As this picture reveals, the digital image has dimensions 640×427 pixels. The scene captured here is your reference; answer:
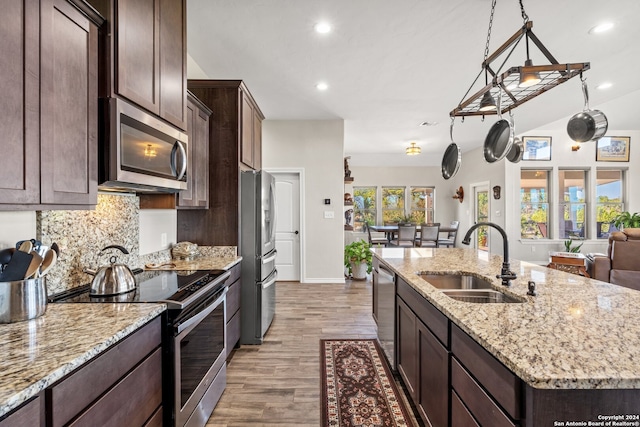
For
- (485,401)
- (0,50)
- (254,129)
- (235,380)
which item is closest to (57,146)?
(0,50)

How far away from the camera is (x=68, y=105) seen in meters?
1.17

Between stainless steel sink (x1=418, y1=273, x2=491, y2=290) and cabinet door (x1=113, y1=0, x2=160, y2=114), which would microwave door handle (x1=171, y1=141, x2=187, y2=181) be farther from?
stainless steel sink (x1=418, y1=273, x2=491, y2=290)

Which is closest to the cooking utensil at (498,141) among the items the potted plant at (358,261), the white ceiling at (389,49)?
the white ceiling at (389,49)

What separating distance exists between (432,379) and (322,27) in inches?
107

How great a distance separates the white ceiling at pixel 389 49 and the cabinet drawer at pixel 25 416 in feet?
8.46

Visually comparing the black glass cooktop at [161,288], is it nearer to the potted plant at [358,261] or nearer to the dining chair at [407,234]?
the potted plant at [358,261]

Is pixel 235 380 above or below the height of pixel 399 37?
below

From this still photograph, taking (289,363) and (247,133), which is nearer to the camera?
(289,363)

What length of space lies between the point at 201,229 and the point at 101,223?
1.10 m

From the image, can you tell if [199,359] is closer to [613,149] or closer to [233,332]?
[233,332]

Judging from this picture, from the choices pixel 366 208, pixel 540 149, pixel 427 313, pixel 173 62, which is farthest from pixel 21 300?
pixel 366 208

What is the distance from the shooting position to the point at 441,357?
140cm

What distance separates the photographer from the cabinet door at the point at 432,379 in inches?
53.6

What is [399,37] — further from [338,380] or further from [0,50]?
[338,380]
